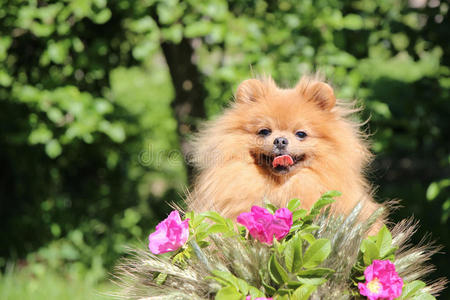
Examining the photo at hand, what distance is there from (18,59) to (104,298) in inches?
87.1

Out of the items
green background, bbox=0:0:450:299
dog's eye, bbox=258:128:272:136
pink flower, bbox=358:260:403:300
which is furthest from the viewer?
green background, bbox=0:0:450:299

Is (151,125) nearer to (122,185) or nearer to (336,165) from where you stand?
(122,185)

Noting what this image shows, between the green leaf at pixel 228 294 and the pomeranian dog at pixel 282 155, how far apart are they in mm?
682

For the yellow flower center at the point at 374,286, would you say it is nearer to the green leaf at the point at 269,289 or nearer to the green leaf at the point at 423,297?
the green leaf at the point at 423,297

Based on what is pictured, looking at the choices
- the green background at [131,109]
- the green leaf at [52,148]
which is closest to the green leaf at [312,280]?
the green background at [131,109]

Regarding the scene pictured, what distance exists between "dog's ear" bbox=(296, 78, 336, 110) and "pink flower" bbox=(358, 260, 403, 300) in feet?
3.26

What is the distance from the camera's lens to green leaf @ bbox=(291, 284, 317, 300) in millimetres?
1851

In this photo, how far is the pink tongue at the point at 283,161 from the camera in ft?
8.22

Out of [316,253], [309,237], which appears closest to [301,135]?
[309,237]

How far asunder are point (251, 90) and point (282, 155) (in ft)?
1.43

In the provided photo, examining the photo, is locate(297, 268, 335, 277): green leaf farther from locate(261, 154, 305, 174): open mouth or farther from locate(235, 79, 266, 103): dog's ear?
locate(235, 79, 266, 103): dog's ear

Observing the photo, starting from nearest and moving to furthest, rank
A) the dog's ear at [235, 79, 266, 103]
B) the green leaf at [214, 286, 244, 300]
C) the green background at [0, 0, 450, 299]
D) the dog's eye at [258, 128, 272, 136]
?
the green leaf at [214, 286, 244, 300] → the dog's eye at [258, 128, 272, 136] → the dog's ear at [235, 79, 266, 103] → the green background at [0, 0, 450, 299]

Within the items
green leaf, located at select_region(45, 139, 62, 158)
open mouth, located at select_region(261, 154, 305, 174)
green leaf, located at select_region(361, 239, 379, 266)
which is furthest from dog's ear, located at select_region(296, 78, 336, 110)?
green leaf, located at select_region(45, 139, 62, 158)

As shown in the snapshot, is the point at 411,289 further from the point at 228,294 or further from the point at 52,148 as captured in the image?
the point at 52,148
